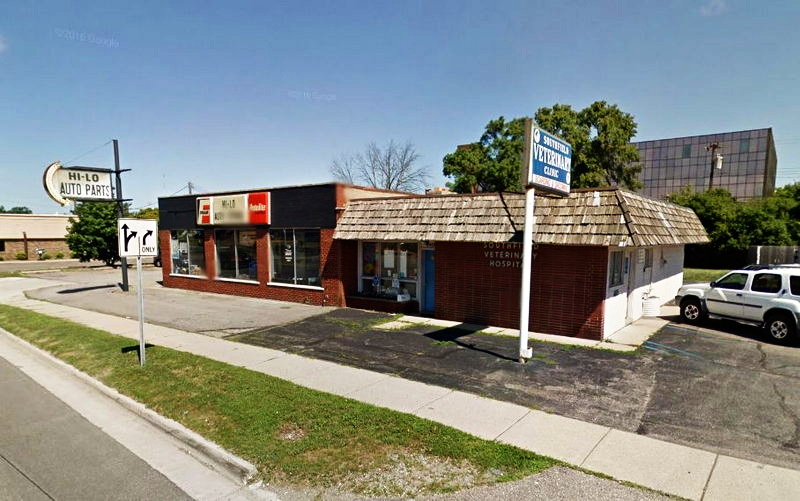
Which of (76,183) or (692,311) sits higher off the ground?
(76,183)

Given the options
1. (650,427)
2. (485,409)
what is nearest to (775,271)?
(650,427)

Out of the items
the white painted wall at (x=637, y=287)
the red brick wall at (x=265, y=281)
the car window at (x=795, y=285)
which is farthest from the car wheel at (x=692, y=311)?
the red brick wall at (x=265, y=281)

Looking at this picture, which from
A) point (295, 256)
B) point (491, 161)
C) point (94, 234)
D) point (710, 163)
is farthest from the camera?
point (710, 163)

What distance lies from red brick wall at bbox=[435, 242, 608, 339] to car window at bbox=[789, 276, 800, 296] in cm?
452

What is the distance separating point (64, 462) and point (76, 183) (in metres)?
19.2

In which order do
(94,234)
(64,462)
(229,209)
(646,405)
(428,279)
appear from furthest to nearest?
(94,234)
(229,209)
(428,279)
(646,405)
(64,462)

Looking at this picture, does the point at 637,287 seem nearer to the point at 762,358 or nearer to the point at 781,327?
the point at 781,327

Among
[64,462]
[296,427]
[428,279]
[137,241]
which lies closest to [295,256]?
[428,279]

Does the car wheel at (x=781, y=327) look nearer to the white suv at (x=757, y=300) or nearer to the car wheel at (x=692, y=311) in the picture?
the white suv at (x=757, y=300)

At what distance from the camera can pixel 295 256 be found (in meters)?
17.2

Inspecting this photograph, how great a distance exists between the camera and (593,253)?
1073cm

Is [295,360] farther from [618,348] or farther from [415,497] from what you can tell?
[618,348]

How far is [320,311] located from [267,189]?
18.9 feet

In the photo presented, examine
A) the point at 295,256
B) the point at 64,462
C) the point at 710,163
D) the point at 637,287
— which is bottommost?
the point at 64,462
